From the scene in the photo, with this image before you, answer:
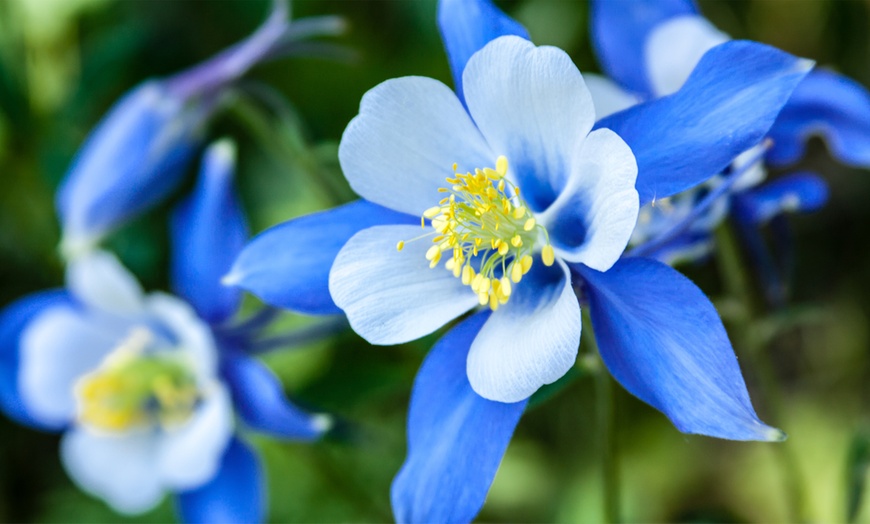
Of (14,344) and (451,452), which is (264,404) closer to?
(451,452)

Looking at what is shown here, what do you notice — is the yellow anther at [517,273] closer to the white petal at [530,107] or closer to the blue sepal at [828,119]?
the white petal at [530,107]

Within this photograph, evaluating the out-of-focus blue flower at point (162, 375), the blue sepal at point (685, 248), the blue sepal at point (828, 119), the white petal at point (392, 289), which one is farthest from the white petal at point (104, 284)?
the blue sepal at point (828, 119)

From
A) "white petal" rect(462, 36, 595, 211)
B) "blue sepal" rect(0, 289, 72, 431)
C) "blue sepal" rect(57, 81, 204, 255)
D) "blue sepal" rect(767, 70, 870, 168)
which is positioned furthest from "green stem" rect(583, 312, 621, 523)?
"blue sepal" rect(0, 289, 72, 431)

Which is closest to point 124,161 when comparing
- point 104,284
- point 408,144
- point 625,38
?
point 104,284

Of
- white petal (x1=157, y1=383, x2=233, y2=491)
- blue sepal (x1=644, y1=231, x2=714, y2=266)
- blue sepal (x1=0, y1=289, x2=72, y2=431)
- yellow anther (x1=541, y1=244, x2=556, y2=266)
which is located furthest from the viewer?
blue sepal (x1=0, y1=289, x2=72, y2=431)

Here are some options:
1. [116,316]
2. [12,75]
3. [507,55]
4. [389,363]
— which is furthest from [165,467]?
[12,75]

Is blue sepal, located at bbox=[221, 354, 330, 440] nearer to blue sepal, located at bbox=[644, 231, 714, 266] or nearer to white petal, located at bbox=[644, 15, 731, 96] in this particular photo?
blue sepal, located at bbox=[644, 231, 714, 266]

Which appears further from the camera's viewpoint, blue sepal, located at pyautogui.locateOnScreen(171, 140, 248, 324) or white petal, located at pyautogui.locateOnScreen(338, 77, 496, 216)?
blue sepal, located at pyautogui.locateOnScreen(171, 140, 248, 324)

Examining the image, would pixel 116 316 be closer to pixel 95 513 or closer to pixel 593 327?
pixel 95 513
